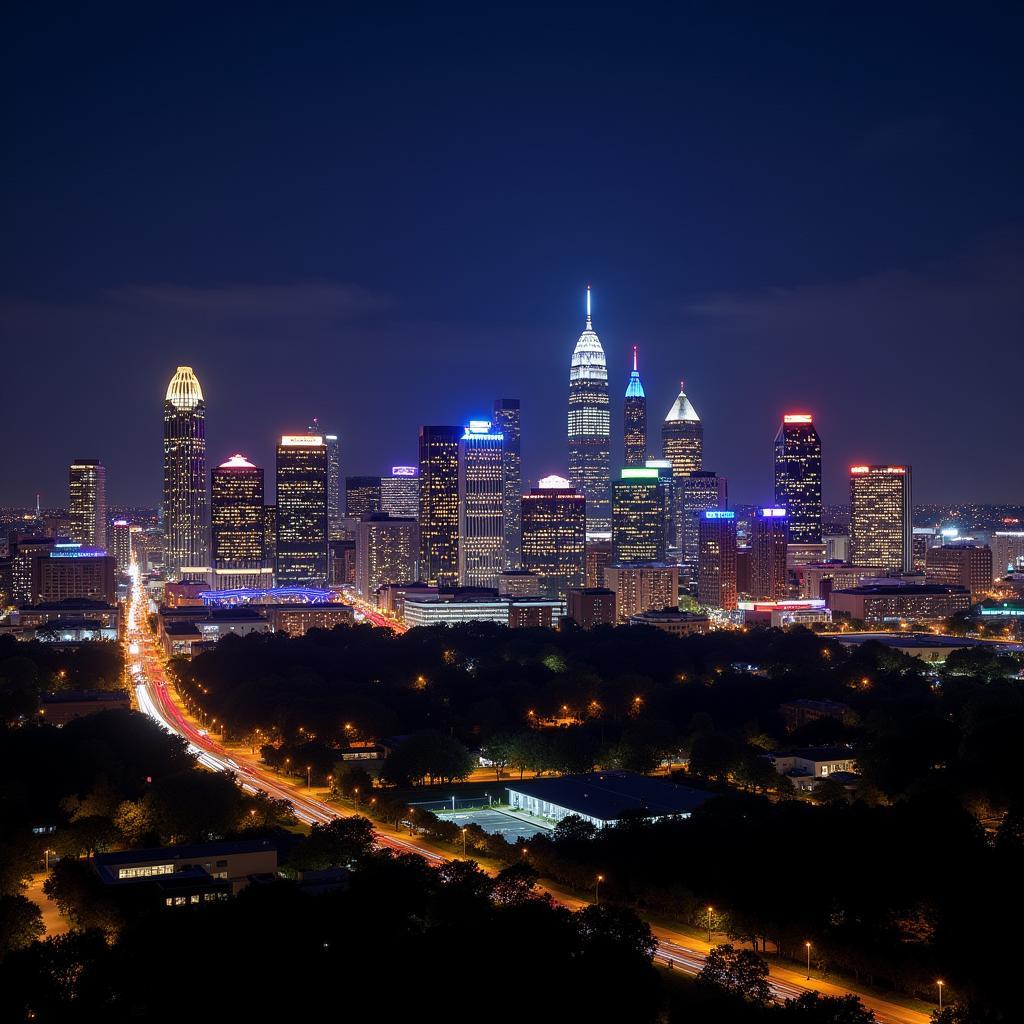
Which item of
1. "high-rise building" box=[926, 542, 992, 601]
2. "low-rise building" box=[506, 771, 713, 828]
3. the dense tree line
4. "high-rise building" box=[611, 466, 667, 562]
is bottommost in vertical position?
"low-rise building" box=[506, 771, 713, 828]

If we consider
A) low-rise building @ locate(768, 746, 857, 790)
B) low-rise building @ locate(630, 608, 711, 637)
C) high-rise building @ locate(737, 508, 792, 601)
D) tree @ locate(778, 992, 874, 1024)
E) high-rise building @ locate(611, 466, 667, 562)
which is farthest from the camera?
high-rise building @ locate(611, 466, 667, 562)

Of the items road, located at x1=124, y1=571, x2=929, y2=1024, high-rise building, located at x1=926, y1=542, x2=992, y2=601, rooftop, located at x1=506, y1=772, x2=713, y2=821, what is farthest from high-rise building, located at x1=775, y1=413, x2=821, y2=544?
rooftop, located at x1=506, y1=772, x2=713, y2=821

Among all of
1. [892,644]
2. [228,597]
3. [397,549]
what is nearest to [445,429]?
[397,549]

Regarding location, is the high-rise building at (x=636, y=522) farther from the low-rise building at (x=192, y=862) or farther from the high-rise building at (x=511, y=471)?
the low-rise building at (x=192, y=862)

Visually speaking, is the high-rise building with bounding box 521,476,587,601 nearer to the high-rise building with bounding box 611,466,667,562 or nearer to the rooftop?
the high-rise building with bounding box 611,466,667,562

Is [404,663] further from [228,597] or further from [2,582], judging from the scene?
[2,582]

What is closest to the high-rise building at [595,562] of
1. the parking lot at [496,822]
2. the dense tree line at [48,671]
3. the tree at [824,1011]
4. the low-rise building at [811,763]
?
the dense tree line at [48,671]

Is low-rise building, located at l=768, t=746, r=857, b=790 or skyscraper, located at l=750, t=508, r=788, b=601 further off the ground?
skyscraper, located at l=750, t=508, r=788, b=601
